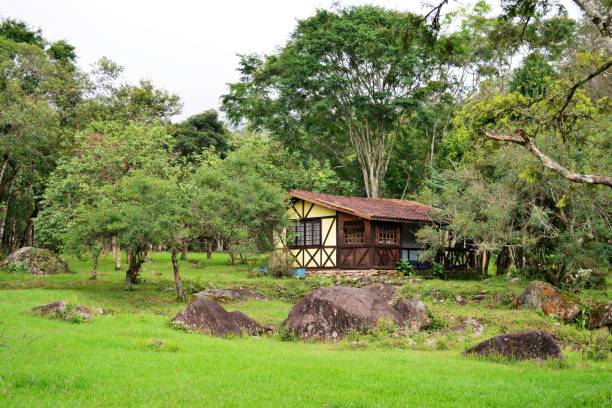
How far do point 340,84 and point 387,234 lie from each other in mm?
10396

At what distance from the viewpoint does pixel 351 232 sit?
1161 inches

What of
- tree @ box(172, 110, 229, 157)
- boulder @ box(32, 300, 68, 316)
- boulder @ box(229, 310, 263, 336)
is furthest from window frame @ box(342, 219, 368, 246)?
tree @ box(172, 110, 229, 157)

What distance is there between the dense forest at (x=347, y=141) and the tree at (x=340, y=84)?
12 centimetres

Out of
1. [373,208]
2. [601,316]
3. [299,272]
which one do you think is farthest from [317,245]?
[601,316]

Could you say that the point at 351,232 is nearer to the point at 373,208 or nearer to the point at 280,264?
the point at 373,208

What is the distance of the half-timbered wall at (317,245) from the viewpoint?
2972 cm

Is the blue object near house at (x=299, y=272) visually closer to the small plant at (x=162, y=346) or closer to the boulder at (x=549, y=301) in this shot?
the boulder at (x=549, y=301)

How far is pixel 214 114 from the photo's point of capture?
5003 centimetres

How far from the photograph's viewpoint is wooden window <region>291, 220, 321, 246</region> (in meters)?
30.4

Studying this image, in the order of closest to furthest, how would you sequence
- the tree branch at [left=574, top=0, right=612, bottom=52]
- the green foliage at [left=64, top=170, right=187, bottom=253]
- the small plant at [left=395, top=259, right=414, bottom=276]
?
the tree branch at [left=574, top=0, right=612, bottom=52] < the green foliage at [left=64, top=170, right=187, bottom=253] < the small plant at [left=395, top=259, right=414, bottom=276]

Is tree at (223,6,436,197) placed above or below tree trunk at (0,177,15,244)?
above

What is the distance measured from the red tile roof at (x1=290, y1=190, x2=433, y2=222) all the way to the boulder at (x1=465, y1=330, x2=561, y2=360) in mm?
16341

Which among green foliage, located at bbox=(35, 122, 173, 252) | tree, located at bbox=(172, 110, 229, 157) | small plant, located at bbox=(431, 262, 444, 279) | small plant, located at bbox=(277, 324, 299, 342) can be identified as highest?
tree, located at bbox=(172, 110, 229, 157)

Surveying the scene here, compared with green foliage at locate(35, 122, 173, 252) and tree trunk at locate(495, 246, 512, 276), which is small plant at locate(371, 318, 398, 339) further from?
green foliage at locate(35, 122, 173, 252)
